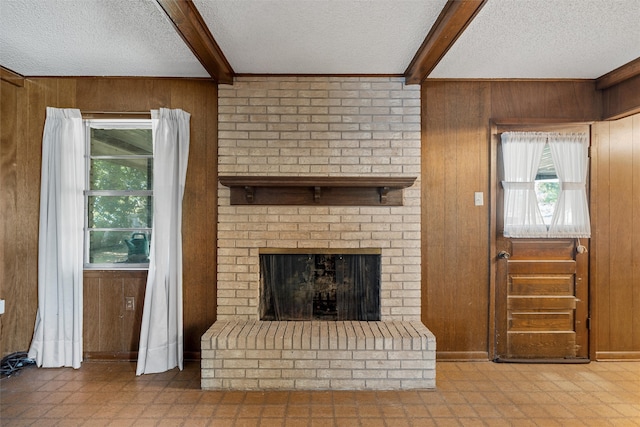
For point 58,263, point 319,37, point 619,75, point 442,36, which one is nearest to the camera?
point 442,36

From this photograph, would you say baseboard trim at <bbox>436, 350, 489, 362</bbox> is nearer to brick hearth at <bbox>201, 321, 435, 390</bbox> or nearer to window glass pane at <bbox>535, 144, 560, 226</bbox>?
brick hearth at <bbox>201, 321, 435, 390</bbox>

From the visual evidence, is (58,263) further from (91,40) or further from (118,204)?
(91,40)

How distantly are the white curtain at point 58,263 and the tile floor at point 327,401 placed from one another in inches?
7.2

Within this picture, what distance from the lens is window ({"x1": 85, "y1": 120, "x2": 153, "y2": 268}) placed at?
3135 millimetres

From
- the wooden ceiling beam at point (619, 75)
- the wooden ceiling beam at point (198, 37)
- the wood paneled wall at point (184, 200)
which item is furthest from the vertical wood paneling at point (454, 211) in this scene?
the wood paneled wall at point (184, 200)

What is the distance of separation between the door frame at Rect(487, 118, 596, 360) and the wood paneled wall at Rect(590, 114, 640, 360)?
8 centimetres

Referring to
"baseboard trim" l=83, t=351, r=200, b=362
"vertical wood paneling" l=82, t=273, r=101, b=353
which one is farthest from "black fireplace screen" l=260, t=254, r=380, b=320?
"vertical wood paneling" l=82, t=273, r=101, b=353

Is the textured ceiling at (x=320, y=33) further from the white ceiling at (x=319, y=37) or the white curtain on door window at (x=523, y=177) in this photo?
the white curtain on door window at (x=523, y=177)

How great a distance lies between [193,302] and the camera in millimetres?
3072

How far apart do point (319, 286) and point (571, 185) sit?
2.27m

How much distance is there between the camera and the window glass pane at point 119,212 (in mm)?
3139

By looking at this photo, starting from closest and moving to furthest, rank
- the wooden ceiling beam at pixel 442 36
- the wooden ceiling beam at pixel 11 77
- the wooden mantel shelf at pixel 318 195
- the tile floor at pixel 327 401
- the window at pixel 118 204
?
the wooden ceiling beam at pixel 442 36, the tile floor at pixel 327 401, the wooden ceiling beam at pixel 11 77, the wooden mantel shelf at pixel 318 195, the window at pixel 118 204

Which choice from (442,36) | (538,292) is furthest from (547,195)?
(442,36)

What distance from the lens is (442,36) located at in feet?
7.36
